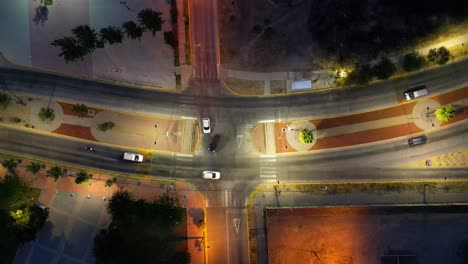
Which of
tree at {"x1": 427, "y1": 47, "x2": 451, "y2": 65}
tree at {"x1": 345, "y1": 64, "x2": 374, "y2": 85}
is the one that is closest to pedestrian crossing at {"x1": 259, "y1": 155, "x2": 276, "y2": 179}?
tree at {"x1": 345, "y1": 64, "x2": 374, "y2": 85}

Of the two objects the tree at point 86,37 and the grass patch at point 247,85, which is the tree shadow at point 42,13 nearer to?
the tree at point 86,37

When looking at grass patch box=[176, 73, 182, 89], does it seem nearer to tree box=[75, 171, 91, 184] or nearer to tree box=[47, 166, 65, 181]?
tree box=[75, 171, 91, 184]

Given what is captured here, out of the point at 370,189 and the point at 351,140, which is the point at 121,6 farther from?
the point at 370,189

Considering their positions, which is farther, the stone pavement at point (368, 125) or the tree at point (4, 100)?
the stone pavement at point (368, 125)

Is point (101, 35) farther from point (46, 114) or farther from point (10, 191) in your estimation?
point (10, 191)

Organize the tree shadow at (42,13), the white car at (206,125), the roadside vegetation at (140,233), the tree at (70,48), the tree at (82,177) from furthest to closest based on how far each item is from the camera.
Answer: the tree shadow at (42,13) < the white car at (206,125) < the tree at (82,177) < the tree at (70,48) < the roadside vegetation at (140,233)

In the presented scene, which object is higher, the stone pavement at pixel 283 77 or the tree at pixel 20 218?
the stone pavement at pixel 283 77

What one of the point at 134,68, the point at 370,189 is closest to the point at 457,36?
the point at 370,189

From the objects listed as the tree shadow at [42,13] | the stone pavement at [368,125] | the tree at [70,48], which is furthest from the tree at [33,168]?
the stone pavement at [368,125]
